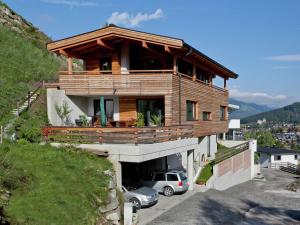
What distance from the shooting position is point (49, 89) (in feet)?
82.6

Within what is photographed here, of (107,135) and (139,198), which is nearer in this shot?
(107,135)

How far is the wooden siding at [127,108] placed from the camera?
27172mm

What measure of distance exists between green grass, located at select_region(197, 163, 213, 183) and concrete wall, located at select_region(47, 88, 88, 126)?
32.5 feet

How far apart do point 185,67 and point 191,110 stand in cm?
385

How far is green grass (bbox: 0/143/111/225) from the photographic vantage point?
1200 centimetres

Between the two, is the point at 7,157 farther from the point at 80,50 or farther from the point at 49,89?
the point at 80,50

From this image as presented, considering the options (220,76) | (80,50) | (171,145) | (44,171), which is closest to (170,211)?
(171,145)

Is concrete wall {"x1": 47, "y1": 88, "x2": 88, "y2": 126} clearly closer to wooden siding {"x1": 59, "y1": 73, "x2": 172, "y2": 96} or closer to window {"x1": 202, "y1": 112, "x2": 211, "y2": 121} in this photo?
wooden siding {"x1": 59, "y1": 73, "x2": 172, "y2": 96}

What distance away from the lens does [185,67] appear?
3044cm

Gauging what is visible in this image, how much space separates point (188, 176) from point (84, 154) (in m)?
8.97

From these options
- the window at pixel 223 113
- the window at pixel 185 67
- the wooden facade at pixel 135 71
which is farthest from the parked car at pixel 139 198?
the window at pixel 223 113

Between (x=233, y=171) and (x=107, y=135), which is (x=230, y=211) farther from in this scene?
(x=233, y=171)

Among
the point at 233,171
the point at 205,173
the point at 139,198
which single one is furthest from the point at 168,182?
the point at 233,171

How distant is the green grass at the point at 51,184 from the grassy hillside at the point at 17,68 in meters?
7.50
